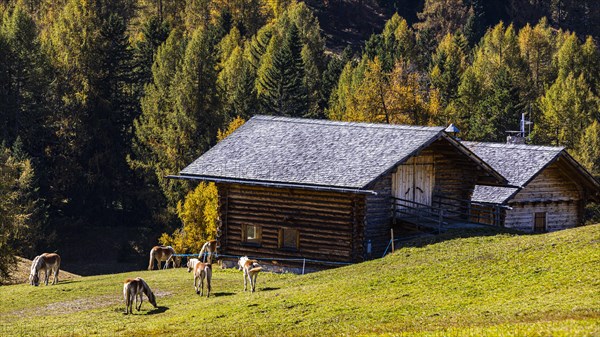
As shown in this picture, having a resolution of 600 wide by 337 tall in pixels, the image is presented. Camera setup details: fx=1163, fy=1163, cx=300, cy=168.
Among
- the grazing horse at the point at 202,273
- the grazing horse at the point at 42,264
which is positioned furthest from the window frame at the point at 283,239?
the grazing horse at the point at 42,264

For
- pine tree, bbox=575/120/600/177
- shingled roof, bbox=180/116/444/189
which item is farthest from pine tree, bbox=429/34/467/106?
shingled roof, bbox=180/116/444/189

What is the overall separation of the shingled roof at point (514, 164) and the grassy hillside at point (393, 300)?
1162cm

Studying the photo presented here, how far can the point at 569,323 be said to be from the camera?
90.6ft

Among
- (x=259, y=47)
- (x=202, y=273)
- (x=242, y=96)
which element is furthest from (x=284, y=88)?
(x=202, y=273)

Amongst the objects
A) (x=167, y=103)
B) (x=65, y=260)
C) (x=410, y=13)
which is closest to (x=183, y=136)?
(x=167, y=103)

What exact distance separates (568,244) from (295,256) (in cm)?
1415

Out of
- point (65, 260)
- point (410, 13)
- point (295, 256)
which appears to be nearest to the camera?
point (295, 256)

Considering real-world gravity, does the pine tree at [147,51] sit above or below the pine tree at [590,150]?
above

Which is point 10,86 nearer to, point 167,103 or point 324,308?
point 167,103

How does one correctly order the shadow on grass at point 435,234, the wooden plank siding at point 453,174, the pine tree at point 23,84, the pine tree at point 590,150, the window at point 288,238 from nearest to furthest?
1. the shadow on grass at point 435,234
2. the window at point 288,238
3. the wooden plank siding at point 453,174
4. the pine tree at point 590,150
5. the pine tree at point 23,84

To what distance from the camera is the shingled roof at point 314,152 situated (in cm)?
4856

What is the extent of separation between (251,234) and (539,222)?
56.0ft

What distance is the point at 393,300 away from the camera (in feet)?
119

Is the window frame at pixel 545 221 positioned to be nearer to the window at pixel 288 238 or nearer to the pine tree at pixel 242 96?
the window at pixel 288 238
